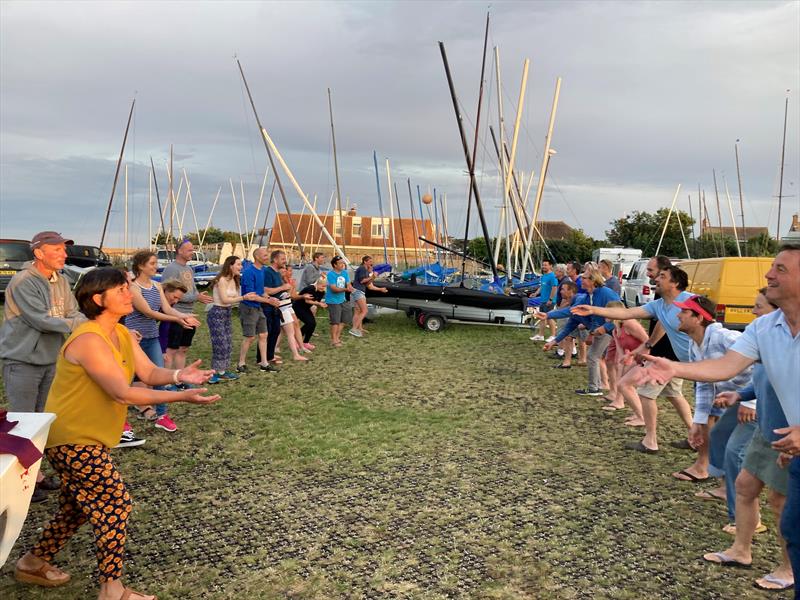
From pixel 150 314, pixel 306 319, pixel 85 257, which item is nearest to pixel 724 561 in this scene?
pixel 150 314

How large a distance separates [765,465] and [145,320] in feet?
17.5

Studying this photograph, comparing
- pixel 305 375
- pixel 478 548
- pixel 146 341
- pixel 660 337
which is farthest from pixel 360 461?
pixel 305 375

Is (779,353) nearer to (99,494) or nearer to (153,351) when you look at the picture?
(99,494)

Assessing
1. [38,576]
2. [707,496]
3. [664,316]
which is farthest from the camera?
[664,316]

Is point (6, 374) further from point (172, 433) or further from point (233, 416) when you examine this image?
point (233, 416)

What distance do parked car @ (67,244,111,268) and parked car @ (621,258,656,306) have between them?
17985mm

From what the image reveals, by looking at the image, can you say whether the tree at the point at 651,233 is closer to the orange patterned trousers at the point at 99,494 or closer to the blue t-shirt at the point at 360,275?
the blue t-shirt at the point at 360,275

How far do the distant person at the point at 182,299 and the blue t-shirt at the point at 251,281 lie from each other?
109 centimetres

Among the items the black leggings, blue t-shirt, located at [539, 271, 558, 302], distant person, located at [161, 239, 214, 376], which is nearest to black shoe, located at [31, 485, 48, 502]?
distant person, located at [161, 239, 214, 376]

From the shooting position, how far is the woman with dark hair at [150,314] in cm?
615

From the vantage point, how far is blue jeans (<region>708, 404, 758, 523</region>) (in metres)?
3.86

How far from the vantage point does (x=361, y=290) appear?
14.2 metres

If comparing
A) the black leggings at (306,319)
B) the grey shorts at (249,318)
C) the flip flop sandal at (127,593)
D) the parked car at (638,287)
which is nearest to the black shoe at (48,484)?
the flip flop sandal at (127,593)

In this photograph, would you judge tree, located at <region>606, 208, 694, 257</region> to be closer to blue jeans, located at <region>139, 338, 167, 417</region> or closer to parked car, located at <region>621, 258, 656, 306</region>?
parked car, located at <region>621, 258, 656, 306</region>
